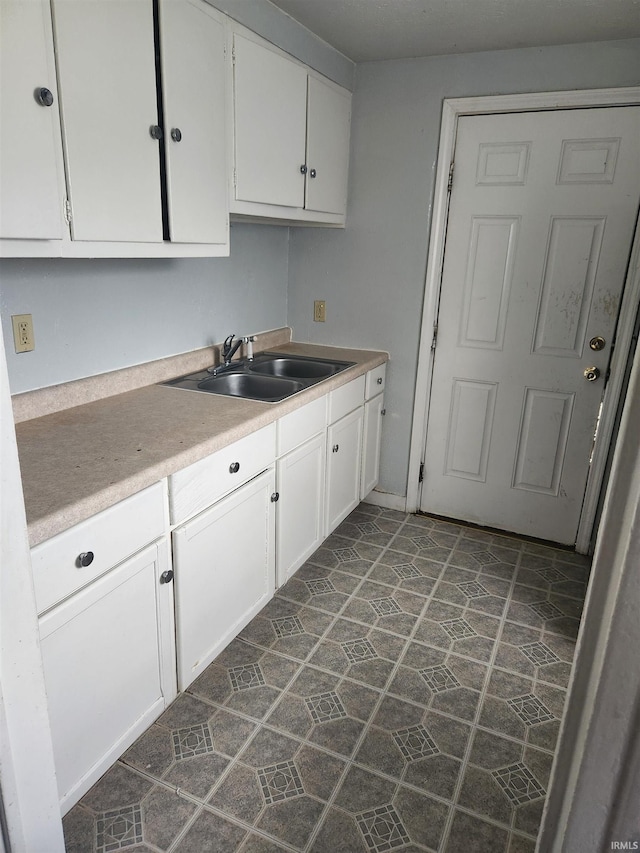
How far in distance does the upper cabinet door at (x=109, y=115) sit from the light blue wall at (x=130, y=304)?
320 millimetres

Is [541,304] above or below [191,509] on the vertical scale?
above

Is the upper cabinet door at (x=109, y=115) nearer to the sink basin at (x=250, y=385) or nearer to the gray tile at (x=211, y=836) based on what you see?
the sink basin at (x=250, y=385)

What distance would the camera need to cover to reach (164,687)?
1.72 meters

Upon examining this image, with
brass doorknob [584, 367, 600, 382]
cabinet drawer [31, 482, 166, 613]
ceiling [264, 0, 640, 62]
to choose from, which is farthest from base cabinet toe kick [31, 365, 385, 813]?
ceiling [264, 0, 640, 62]

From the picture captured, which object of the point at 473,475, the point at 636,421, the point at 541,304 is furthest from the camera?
the point at 473,475

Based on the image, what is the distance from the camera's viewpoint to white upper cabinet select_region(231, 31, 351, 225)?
215 cm

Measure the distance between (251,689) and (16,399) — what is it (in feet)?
3.96

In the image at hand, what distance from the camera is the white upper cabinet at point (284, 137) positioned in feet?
7.05

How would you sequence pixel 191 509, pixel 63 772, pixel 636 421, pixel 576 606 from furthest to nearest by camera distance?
pixel 576 606
pixel 191 509
pixel 63 772
pixel 636 421

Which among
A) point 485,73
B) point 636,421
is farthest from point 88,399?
point 485,73

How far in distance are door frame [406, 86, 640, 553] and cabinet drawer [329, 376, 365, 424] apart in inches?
16.5

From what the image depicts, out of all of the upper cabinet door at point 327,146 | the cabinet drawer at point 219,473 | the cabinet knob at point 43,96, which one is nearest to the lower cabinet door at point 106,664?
the cabinet drawer at point 219,473

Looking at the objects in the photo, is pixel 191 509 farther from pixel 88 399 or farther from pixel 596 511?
pixel 596 511

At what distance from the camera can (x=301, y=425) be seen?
2.31m
